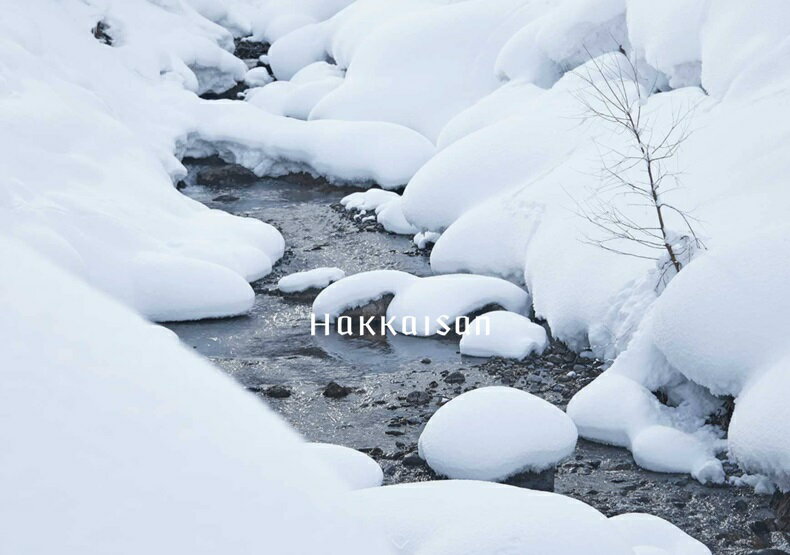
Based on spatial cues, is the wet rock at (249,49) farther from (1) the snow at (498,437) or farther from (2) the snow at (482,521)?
(2) the snow at (482,521)

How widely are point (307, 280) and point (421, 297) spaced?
68.1 inches

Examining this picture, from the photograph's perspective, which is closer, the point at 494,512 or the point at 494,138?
the point at 494,512

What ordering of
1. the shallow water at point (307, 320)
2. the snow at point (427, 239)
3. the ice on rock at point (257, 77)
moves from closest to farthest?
1. the shallow water at point (307, 320)
2. the snow at point (427, 239)
3. the ice on rock at point (257, 77)

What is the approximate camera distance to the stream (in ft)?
23.2

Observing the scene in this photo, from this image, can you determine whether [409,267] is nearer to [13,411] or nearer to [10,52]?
[10,52]

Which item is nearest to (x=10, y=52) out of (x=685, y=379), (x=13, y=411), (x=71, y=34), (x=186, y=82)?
(x=71, y=34)

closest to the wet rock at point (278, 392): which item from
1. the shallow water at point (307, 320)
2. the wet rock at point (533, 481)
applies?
the shallow water at point (307, 320)

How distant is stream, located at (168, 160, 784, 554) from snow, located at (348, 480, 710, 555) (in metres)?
2.16

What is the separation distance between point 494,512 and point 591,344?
5200mm

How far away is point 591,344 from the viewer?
9.57 metres

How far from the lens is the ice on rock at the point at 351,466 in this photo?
21.9ft

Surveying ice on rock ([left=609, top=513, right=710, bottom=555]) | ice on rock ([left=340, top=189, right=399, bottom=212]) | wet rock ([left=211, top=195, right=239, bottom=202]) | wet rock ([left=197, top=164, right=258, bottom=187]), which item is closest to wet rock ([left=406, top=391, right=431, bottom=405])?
ice on rock ([left=609, top=513, right=710, bottom=555])

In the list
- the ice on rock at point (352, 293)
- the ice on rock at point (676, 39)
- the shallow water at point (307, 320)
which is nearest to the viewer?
the shallow water at point (307, 320)

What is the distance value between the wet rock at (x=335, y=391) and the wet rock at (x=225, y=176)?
8.42 m
